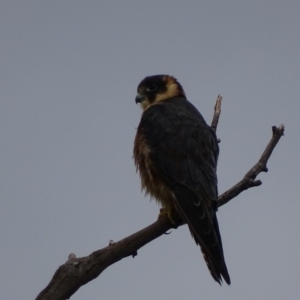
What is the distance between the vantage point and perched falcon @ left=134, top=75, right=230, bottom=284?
15.3 feet

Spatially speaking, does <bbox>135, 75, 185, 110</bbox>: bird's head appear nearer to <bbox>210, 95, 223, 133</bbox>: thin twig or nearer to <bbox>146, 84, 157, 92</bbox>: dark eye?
<bbox>146, 84, 157, 92</bbox>: dark eye

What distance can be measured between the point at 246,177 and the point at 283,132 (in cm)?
47

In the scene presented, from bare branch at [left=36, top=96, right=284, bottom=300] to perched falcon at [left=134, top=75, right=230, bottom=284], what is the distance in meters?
0.23

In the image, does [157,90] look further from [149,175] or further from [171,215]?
[171,215]

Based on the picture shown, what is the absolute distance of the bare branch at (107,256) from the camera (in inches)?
149

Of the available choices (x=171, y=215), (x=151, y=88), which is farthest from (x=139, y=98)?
(x=171, y=215)

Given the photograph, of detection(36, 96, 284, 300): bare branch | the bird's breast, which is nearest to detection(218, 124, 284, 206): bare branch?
detection(36, 96, 284, 300): bare branch

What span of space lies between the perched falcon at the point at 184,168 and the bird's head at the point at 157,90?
1.83 feet

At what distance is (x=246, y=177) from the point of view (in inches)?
177

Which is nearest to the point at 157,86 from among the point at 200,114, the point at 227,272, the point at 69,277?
the point at 200,114

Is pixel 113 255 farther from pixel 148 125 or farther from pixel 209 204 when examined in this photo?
pixel 148 125

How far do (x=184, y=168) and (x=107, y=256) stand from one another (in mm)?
1297

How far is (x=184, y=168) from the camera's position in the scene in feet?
16.8

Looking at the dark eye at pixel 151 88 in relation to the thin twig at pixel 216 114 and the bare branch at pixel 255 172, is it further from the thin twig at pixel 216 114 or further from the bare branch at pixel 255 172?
the bare branch at pixel 255 172
